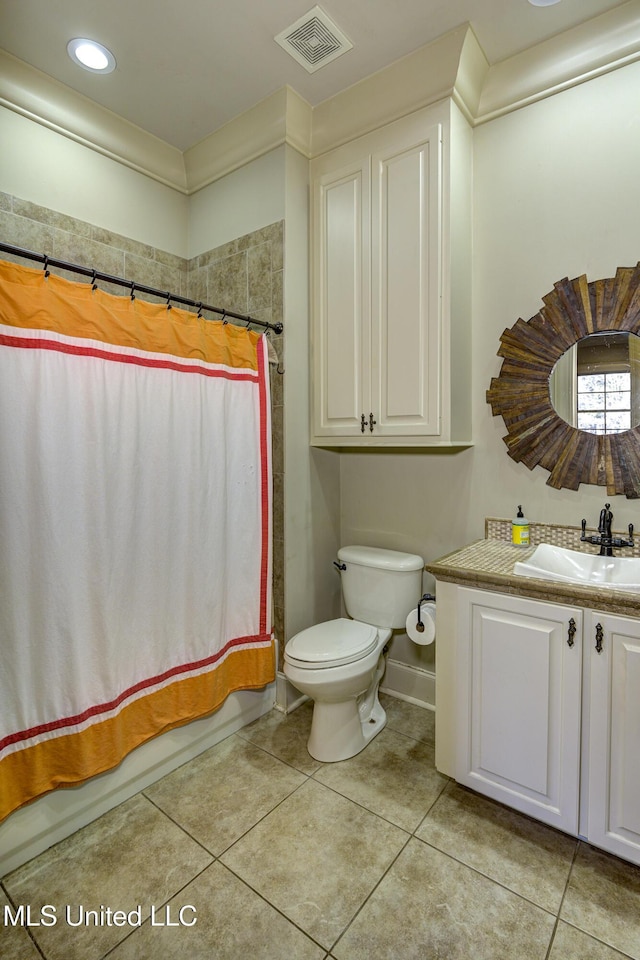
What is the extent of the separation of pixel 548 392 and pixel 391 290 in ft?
2.53

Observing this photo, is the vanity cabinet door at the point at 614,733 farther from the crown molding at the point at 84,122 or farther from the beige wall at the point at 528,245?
the crown molding at the point at 84,122

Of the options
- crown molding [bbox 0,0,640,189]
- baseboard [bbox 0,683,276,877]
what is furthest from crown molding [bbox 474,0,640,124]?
baseboard [bbox 0,683,276,877]

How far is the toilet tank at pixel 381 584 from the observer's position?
7.02ft

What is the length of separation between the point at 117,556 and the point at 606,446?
1824mm

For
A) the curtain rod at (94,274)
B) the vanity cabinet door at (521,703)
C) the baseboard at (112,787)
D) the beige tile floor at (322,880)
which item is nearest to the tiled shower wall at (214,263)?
the curtain rod at (94,274)

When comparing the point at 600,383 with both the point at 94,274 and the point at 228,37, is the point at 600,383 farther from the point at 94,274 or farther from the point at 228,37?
the point at 228,37

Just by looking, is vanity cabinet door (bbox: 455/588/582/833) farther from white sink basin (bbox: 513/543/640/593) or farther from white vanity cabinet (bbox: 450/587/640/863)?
white sink basin (bbox: 513/543/640/593)

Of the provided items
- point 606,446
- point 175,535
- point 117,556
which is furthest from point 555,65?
point 117,556

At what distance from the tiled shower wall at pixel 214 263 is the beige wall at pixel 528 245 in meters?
0.65

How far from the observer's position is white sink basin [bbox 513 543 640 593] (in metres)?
1.55

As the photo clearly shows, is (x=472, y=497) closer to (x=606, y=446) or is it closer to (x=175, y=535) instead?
(x=606, y=446)

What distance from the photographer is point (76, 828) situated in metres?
1.57

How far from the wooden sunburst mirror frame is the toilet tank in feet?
2.27

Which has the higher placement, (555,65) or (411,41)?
(411,41)
